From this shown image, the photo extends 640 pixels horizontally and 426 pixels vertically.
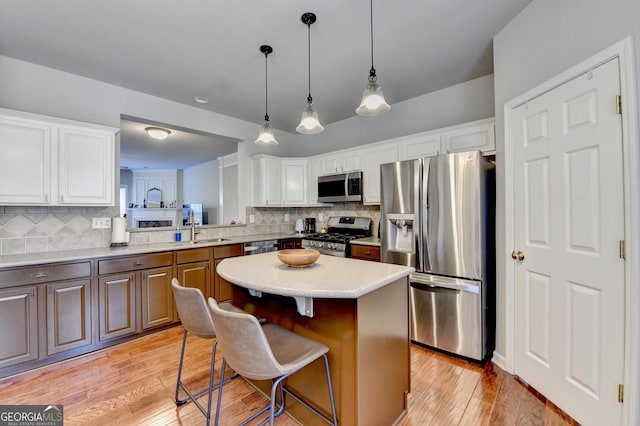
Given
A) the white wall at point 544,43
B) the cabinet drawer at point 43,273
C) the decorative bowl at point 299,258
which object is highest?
the white wall at point 544,43

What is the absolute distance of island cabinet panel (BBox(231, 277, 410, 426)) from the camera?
4.44ft

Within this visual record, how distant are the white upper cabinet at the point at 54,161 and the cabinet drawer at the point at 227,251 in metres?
1.19

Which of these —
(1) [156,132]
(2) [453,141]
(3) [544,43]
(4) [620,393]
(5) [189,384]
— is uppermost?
(1) [156,132]

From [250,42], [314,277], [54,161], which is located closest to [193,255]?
[54,161]

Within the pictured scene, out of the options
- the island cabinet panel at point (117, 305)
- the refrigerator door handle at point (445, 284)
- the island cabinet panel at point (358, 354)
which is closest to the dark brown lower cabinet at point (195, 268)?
the island cabinet panel at point (117, 305)

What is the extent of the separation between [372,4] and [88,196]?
10.0 feet

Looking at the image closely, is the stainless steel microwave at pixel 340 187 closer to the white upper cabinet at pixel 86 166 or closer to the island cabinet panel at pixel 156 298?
the island cabinet panel at pixel 156 298

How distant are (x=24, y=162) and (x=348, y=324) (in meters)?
3.06

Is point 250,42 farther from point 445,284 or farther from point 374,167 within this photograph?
point 445,284

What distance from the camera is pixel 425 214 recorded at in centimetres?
254

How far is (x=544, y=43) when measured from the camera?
1.88 m

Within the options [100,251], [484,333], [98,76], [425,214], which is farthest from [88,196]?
[484,333]

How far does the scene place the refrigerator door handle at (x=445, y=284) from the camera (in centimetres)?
227

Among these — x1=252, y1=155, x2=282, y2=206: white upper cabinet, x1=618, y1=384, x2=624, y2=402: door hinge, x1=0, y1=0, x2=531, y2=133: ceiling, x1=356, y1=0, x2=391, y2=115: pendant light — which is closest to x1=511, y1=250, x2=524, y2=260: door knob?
x1=618, y1=384, x2=624, y2=402: door hinge
